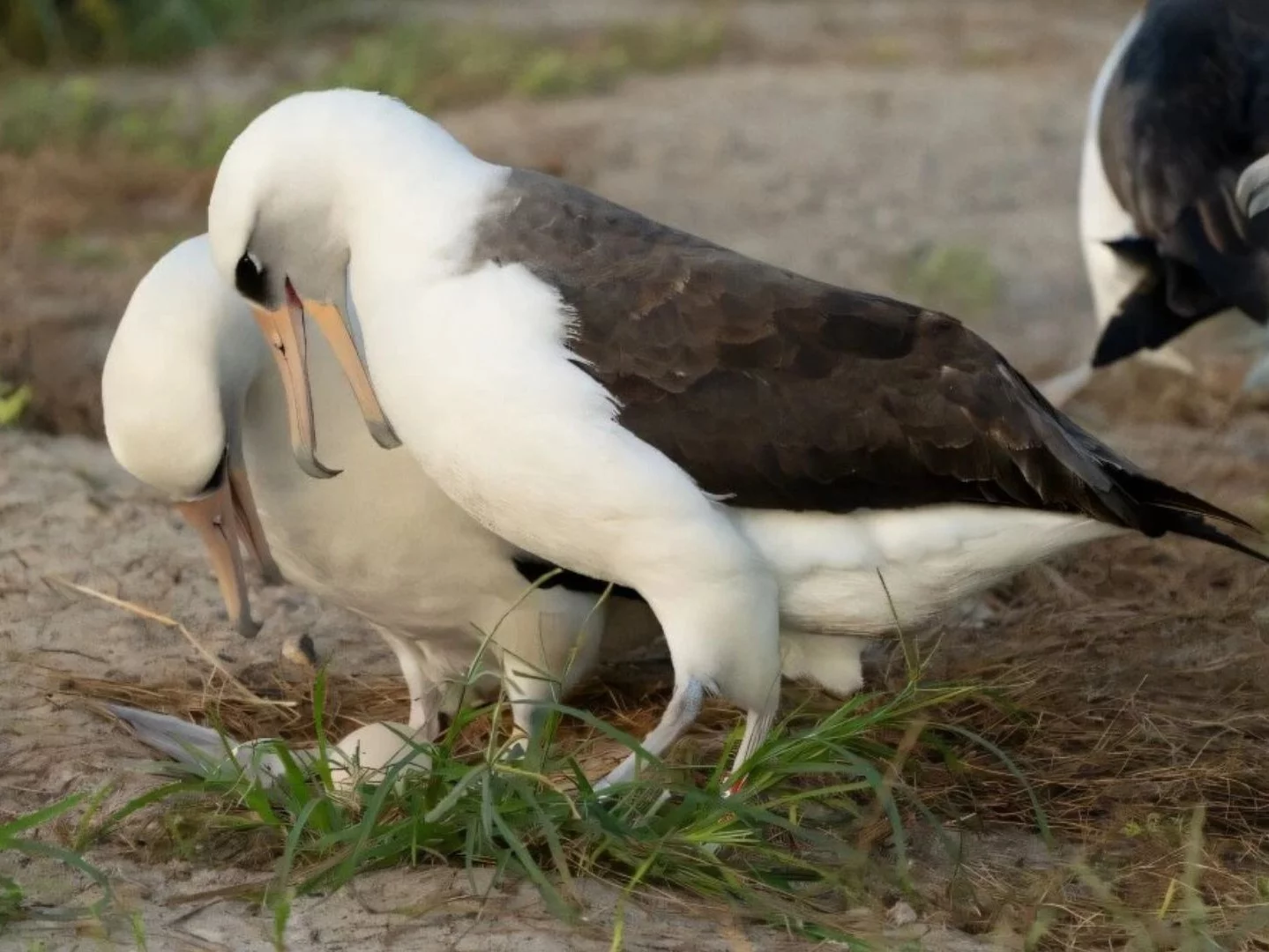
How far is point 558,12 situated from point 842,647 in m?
10.8

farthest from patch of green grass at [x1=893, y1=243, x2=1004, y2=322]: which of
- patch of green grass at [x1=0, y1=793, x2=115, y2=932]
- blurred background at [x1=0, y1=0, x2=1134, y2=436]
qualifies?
patch of green grass at [x1=0, y1=793, x2=115, y2=932]

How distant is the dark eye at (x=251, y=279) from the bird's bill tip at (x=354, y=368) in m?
0.09

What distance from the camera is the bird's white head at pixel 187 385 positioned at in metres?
4.02

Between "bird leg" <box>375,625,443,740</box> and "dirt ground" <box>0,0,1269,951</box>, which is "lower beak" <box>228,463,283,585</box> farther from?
"dirt ground" <box>0,0,1269,951</box>

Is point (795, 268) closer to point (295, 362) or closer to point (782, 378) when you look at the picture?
point (782, 378)

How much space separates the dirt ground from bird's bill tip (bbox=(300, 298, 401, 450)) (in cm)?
91

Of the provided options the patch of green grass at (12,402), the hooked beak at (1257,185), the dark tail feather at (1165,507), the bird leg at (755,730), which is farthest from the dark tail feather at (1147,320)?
the patch of green grass at (12,402)

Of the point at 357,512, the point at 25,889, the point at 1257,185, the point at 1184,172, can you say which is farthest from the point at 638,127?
the point at 25,889

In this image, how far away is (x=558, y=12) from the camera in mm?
14406

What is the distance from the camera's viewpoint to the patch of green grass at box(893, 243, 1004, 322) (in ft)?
27.2

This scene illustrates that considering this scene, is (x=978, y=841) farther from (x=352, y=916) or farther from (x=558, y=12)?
(x=558, y=12)

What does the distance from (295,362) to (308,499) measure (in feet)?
1.35

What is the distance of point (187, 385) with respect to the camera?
4008mm

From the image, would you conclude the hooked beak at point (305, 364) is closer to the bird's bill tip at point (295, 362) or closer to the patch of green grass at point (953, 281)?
the bird's bill tip at point (295, 362)
